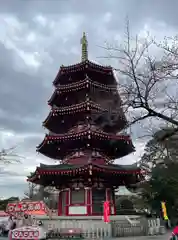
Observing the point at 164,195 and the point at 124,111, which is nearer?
the point at 124,111

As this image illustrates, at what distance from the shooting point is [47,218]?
748 inches

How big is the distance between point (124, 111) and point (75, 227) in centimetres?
1162

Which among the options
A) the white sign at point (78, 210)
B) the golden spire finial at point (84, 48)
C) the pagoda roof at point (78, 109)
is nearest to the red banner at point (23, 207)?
the white sign at point (78, 210)

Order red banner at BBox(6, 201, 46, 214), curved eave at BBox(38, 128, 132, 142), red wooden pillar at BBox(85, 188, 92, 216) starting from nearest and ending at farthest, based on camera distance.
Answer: red banner at BBox(6, 201, 46, 214)
red wooden pillar at BBox(85, 188, 92, 216)
curved eave at BBox(38, 128, 132, 142)

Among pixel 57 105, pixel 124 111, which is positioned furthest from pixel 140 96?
pixel 57 105

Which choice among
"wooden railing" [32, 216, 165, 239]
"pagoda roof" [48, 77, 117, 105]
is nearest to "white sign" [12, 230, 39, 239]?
"wooden railing" [32, 216, 165, 239]

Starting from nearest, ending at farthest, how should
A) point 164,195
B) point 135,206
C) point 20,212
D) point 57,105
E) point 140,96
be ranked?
1. point 140,96
2. point 20,212
3. point 57,105
4. point 164,195
5. point 135,206

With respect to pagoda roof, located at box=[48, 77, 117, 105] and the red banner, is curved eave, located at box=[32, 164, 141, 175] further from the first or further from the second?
pagoda roof, located at box=[48, 77, 117, 105]

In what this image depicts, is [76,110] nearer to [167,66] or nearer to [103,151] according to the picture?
[103,151]

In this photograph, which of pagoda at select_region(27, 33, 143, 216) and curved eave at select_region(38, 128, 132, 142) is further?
curved eave at select_region(38, 128, 132, 142)

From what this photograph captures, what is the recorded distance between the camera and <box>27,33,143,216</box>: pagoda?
64.5 ft

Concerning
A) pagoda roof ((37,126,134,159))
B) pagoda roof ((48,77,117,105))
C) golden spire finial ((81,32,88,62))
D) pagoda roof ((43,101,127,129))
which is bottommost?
pagoda roof ((37,126,134,159))

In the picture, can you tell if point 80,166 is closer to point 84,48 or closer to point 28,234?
point 28,234

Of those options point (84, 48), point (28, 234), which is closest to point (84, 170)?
point (28, 234)
